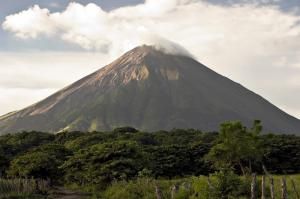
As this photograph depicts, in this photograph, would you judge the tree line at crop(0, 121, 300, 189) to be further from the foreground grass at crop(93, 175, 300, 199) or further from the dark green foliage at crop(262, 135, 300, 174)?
the foreground grass at crop(93, 175, 300, 199)

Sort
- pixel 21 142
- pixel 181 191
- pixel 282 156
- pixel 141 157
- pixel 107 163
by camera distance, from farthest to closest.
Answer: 1. pixel 21 142
2. pixel 282 156
3. pixel 141 157
4. pixel 107 163
5. pixel 181 191

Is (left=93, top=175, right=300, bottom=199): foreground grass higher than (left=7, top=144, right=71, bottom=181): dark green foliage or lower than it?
lower

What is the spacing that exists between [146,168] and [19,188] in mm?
11399

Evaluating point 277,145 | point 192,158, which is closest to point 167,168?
point 192,158

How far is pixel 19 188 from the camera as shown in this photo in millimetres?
42031

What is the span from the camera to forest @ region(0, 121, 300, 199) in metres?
29.4

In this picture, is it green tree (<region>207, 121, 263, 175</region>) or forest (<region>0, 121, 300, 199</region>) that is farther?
green tree (<region>207, 121, 263, 175</region>)

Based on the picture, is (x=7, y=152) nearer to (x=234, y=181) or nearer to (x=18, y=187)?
(x=18, y=187)

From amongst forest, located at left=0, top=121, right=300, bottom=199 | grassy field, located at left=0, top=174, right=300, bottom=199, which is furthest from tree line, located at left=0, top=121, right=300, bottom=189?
grassy field, located at left=0, top=174, right=300, bottom=199

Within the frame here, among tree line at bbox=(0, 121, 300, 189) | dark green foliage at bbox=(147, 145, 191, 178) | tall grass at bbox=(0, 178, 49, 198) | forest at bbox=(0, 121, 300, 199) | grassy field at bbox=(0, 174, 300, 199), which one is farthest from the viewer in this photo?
dark green foliage at bbox=(147, 145, 191, 178)

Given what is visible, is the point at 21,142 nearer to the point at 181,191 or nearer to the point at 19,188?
the point at 19,188

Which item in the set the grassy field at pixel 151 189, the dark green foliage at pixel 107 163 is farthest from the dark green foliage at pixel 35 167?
the dark green foliage at pixel 107 163

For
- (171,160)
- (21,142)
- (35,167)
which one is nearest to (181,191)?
(35,167)

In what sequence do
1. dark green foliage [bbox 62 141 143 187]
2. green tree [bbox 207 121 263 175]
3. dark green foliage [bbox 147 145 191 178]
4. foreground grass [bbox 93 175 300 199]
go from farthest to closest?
dark green foliage [bbox 147 145 191 178] → green tree [bbox 207 121 263 175] → dark green foliage [bbox 62 141 143 187] → foreground grass [bbox 93 175 300 199]
